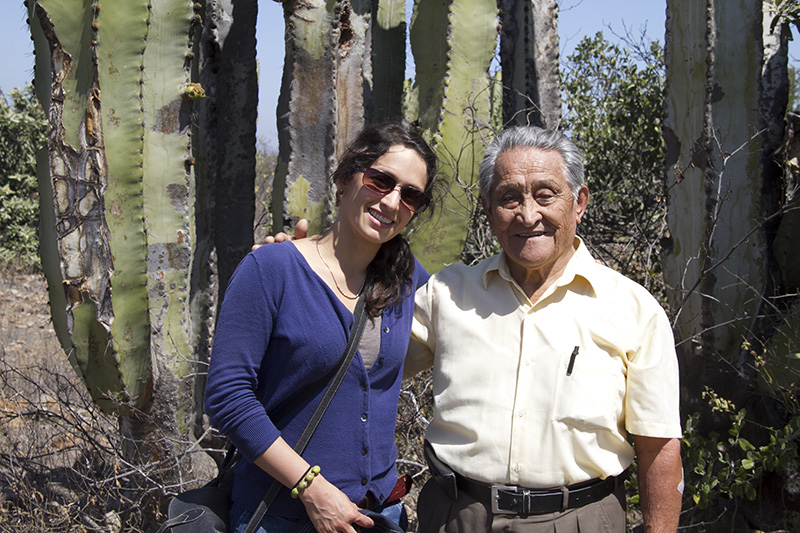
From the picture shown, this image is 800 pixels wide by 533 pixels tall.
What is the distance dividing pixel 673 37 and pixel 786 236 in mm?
1116

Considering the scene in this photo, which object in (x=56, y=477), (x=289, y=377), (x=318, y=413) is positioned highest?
(x=289, y=377)

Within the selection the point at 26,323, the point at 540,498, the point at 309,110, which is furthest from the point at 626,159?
the point at 26,323

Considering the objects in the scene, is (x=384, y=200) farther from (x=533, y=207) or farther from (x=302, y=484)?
(x=302, y=484)

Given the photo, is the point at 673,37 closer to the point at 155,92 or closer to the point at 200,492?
the point at 155,92

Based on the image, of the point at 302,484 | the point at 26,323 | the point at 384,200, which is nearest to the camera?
the point at 302,484

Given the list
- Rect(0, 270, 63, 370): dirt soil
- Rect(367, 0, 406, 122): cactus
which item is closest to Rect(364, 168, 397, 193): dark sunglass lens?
Rect(367, 0, 406, 122): cactus

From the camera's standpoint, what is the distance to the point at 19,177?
9.35 metres

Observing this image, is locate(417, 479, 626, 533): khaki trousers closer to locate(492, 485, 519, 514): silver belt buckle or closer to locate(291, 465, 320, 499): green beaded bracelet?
locate(492, 485, 519, 514): silver belt buckle

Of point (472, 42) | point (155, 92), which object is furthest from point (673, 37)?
point (155, 92)

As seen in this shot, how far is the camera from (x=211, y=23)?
395 centimetres

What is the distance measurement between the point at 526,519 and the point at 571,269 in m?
0.72

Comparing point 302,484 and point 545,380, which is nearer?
point 302,484

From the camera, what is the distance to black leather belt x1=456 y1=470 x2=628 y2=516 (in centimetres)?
198

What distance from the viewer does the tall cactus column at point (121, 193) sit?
309cm
